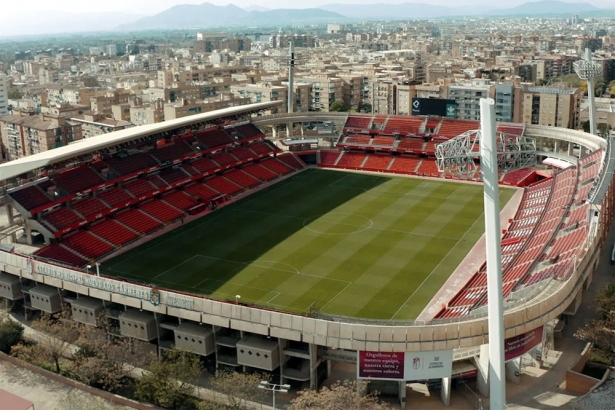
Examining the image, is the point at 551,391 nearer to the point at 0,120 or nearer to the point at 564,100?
the point at 564,100

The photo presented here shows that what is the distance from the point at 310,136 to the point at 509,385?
6131 centimetres

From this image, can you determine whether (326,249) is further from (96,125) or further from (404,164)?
(96,125)

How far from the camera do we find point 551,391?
33375 millimetres

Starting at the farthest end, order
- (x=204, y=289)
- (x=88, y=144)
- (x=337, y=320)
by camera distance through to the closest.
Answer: (x=88, y=144), (x=204, y=289), (x=337, y=320)

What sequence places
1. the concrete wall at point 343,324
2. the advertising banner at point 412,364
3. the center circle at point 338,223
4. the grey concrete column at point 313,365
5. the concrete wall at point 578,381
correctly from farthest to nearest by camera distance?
the center circle at point 338,223 < the grey concrete column at point 313,365 < the concrete wall at point 578,381 < the advertising banner at point 412,364 < the concrete wall at point 343,324

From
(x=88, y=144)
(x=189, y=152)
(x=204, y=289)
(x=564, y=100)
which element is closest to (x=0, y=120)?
(x=189, y=152)

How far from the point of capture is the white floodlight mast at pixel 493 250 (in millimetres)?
28141

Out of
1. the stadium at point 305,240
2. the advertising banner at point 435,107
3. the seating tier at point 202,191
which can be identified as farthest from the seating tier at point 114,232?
the advertising banner at point 435,107

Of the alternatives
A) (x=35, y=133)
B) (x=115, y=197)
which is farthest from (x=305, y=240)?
(x=35, y=133)

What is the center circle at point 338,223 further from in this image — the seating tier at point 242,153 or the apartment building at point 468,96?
the apartment building at point 468,96

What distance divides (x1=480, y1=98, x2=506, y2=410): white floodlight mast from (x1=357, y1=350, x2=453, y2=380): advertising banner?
2644mm

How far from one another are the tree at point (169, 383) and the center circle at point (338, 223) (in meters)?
26.0

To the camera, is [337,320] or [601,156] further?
[601,156]

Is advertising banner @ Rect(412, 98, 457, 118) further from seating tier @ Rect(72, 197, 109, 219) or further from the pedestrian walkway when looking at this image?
the pedestrian walkway
